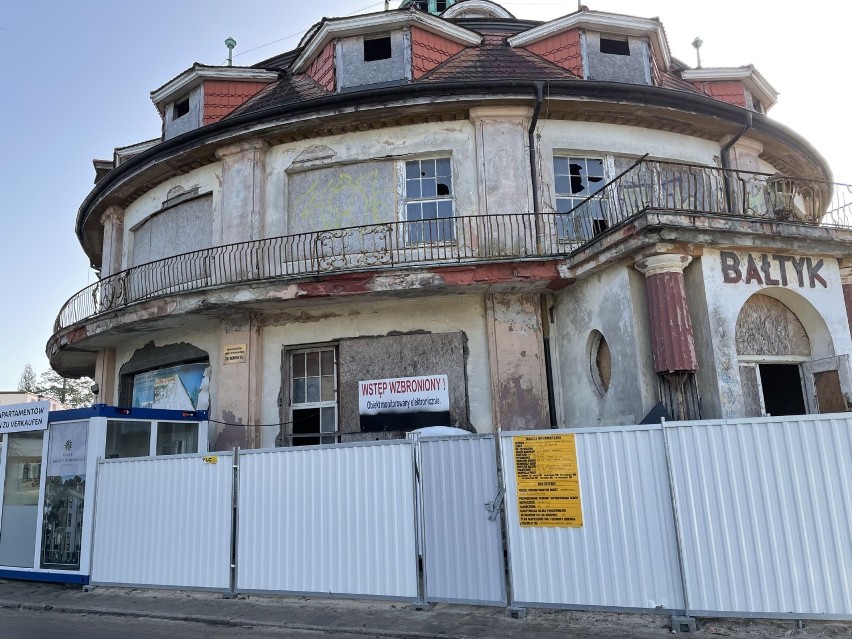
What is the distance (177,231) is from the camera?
15.3m

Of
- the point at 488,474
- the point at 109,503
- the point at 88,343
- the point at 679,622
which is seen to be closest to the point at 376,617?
the point at 488,474

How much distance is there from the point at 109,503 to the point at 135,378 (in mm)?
6824

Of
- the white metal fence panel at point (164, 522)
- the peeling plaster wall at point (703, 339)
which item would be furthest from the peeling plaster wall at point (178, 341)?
the peeling plaster wall at point (703, 339)

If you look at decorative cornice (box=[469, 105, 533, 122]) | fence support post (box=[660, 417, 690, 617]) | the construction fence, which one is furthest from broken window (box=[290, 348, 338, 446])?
fence support post (box=[660, 417, 690, 617])

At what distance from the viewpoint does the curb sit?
6305 mm

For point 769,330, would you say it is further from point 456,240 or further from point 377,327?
point 377,327

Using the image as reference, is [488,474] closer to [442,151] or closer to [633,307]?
[633,307]

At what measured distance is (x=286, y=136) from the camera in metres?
14.0

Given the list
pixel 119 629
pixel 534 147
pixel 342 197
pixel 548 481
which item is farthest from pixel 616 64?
pixel 119 629

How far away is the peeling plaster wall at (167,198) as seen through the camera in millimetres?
14469

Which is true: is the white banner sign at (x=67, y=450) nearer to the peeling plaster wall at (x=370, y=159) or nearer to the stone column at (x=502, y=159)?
the peeling plaster wall at (x=370, y=159)

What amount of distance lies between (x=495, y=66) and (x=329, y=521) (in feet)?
34.2

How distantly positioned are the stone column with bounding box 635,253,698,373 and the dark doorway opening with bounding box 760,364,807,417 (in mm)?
2241

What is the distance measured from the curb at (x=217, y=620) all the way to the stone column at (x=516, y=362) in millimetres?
5613
